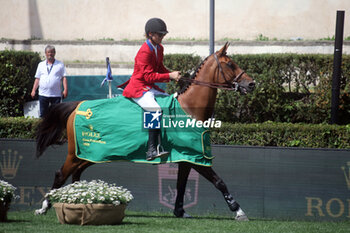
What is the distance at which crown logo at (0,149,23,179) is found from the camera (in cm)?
912

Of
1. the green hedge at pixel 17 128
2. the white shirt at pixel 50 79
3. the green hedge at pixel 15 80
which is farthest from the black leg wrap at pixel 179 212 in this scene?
the green hedge at pixel 15 80

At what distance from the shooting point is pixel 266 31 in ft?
57.2

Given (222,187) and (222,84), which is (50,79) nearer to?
(222,84)

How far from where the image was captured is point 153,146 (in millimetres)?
7488

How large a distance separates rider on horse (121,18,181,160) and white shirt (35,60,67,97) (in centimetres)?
322

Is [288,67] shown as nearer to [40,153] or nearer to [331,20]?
[40,153]

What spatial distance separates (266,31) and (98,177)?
32.4 ft

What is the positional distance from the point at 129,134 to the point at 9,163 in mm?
2494

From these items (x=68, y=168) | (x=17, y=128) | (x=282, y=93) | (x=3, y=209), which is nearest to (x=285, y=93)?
(x=282, y=93)

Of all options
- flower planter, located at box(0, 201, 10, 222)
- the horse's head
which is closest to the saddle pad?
the horse's head

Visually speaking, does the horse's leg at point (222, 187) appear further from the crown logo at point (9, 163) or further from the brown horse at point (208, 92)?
the crown logo at point (9, 163)

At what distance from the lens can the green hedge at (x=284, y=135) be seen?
347 inches

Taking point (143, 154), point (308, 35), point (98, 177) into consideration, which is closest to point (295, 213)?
point (143, 154)

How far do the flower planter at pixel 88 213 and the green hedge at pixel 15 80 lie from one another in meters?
5.60
